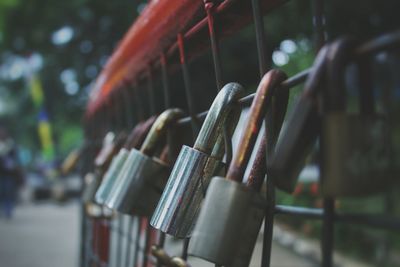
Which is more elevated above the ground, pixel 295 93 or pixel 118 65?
pixel 118 65

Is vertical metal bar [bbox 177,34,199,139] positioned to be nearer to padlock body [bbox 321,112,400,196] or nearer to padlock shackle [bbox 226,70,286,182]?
padlock shackle [bbox 226,70,286,182]

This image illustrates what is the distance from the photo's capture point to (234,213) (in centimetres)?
46

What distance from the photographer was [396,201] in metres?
4.21

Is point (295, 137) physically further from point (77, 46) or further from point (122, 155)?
point (77, 46)

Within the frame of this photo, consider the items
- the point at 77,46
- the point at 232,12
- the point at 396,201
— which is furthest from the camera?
the point at 77,46

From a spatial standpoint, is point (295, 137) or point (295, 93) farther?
point (295, 93)

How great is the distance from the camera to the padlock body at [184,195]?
62 cm

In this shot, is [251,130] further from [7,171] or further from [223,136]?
[7,171]

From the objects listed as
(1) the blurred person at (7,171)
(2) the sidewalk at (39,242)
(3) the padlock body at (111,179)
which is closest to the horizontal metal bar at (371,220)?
(3) the padlock body at (111,179)

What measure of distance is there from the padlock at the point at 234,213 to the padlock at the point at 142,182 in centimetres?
30

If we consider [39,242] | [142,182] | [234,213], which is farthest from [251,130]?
[39,242]

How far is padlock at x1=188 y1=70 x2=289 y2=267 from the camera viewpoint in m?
0.45

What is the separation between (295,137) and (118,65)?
1.16 m

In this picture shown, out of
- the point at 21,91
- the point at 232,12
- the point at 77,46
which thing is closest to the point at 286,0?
the point at 232,12
